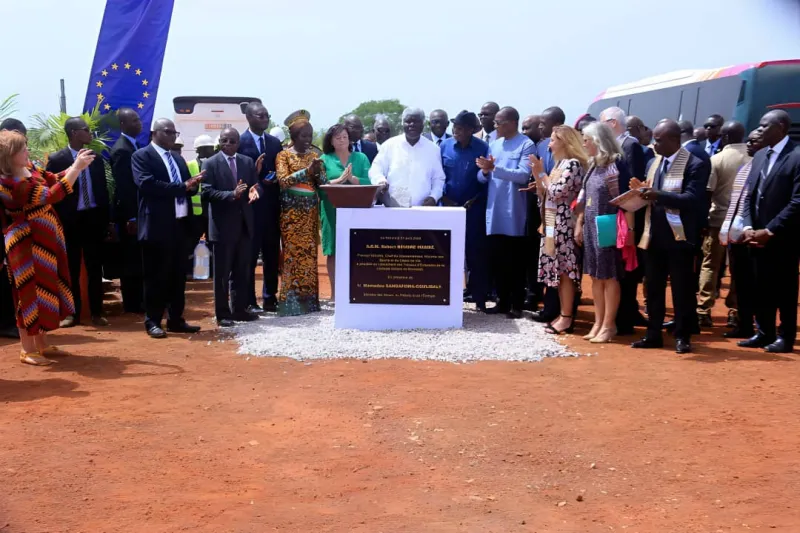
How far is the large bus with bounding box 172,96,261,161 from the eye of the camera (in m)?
17.2

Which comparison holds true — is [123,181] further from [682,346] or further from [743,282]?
[743,282]

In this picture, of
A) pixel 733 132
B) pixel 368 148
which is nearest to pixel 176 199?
pixel 368 148

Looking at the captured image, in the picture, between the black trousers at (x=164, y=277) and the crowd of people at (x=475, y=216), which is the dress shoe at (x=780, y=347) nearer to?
the crowd of people at (x=475, y=216)

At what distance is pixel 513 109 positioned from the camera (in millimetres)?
8586

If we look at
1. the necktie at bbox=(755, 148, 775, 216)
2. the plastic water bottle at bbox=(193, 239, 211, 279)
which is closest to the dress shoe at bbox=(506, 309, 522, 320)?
the necktie at bbox=(755, 148, 775, 216)

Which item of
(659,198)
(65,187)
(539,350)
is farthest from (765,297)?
(65,187)

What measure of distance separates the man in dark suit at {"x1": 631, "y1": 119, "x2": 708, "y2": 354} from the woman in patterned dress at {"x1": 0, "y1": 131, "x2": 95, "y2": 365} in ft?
15.7

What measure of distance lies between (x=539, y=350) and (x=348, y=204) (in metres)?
2.32

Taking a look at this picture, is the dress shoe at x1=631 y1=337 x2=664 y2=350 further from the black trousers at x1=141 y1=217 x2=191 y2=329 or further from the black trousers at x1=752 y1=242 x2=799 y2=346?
the black trousers at x1=141 y1=217 x2=191 y2=329

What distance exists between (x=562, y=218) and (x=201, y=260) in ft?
21.6

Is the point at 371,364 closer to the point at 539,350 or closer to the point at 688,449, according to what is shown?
the point at 539,350

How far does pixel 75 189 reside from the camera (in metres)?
8.39

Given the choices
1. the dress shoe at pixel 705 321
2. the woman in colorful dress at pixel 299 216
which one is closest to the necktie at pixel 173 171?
the woman in colorful dress at pixel 299 216

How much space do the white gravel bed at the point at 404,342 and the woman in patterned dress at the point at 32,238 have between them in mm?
1672
